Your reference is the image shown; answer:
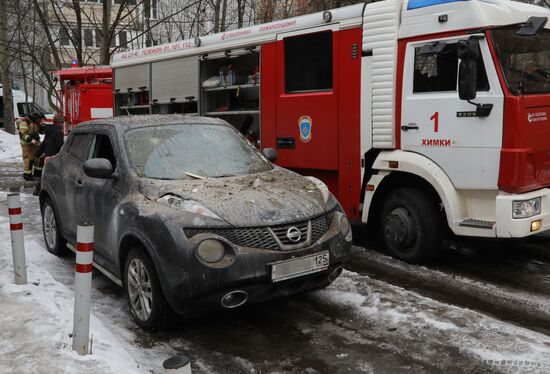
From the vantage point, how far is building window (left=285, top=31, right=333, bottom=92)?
7.22 m

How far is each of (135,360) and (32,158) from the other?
1164 cm

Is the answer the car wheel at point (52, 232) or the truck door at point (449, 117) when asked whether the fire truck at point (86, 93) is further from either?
the truck door at point (449, 117)

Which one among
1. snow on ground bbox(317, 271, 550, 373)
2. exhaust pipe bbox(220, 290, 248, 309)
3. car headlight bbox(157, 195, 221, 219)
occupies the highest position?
car headlight bbox(157, 195, 221, 219)

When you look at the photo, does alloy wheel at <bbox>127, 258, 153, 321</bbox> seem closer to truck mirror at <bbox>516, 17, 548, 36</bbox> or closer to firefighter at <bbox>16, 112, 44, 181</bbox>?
truck mirror at <bbox>516, 17, 548, 36</bbox>

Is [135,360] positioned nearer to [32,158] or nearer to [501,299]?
[501,299]

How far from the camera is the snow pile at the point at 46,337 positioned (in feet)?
10.8

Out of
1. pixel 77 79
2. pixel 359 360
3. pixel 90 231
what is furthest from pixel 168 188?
pixel 77 79

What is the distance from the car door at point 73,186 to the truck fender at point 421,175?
131 inches

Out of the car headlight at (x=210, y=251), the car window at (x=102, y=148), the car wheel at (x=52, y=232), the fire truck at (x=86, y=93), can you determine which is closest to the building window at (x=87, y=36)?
the fire truck at (x=86, y=93)

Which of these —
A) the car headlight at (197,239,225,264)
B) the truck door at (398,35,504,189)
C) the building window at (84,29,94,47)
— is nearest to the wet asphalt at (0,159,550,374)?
the car headlight at (197,239,225,264)

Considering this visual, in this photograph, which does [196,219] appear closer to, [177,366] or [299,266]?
[299,266]

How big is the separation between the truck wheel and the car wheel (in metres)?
3.92

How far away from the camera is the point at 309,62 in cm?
742

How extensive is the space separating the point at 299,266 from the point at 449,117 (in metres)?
2.74
